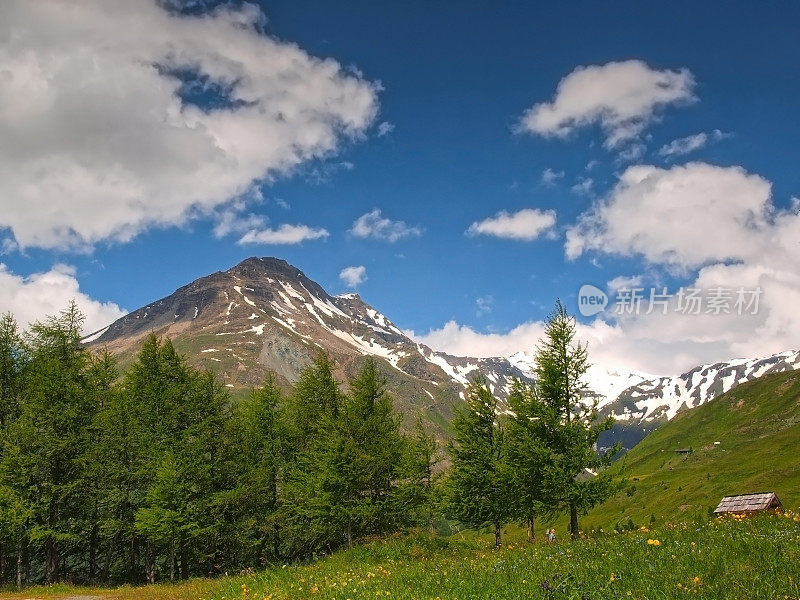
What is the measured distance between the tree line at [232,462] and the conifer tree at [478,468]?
0.36ft

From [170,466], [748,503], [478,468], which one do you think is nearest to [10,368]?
[170,466]

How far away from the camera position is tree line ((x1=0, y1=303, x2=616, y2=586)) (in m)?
29.2

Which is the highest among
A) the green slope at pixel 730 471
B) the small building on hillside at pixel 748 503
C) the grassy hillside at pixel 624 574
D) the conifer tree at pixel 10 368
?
the conifer tree at pixel 10 368

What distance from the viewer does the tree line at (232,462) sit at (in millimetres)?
29234

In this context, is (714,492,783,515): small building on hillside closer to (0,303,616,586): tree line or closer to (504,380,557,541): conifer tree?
(0,303,616,586): tree line

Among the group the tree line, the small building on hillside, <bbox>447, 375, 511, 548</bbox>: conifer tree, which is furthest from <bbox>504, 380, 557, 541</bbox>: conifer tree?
the small building on hillside

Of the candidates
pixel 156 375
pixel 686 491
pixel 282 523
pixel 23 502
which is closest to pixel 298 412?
pixel 282 523

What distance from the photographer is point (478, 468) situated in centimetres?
3531

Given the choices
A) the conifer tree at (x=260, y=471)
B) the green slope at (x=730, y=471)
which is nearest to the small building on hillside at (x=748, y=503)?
the conifer tree at (x=260, y=471)

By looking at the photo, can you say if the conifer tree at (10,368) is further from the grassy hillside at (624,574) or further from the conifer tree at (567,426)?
the conifer tree at (567,426)

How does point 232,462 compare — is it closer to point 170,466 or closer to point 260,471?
point 260,471

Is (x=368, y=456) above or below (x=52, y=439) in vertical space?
below

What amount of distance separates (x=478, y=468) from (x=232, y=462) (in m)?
16.9

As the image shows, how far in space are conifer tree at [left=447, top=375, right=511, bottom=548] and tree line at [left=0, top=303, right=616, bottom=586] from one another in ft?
0.36
